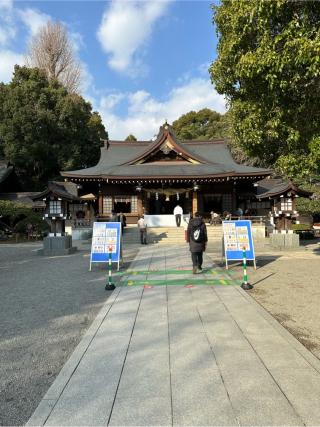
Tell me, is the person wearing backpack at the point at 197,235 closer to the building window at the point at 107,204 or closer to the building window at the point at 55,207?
the building window at the point at 55,207

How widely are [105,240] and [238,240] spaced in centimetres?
373

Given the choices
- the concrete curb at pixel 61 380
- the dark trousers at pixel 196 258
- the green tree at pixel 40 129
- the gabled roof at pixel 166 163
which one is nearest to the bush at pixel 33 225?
the gabled roof at pixel 166 163

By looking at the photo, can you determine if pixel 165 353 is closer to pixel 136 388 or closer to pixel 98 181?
pixel 136 388

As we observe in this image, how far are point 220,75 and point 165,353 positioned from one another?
22.5 feet

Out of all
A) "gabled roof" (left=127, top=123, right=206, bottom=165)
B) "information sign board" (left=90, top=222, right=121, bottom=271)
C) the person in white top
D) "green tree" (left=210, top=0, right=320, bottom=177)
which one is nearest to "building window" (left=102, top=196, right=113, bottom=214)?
"gabled roof" (left=127, top=123, right=206, bottom=165)

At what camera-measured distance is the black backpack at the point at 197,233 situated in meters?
8.58

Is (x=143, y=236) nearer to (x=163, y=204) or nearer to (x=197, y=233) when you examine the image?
(x=197, y=233)

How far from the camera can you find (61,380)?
3.20 m

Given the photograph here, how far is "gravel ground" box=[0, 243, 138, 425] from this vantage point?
10.1 ft

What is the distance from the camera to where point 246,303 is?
5887 mm

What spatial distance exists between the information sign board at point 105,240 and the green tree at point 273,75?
4.24 m

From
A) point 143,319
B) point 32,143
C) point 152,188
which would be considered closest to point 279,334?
point 143,319

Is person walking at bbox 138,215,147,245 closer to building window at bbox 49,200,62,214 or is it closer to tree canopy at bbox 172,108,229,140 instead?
building window at bbox 49,200,62,214

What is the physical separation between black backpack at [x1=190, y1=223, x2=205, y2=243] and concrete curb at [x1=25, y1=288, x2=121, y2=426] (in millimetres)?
3997
